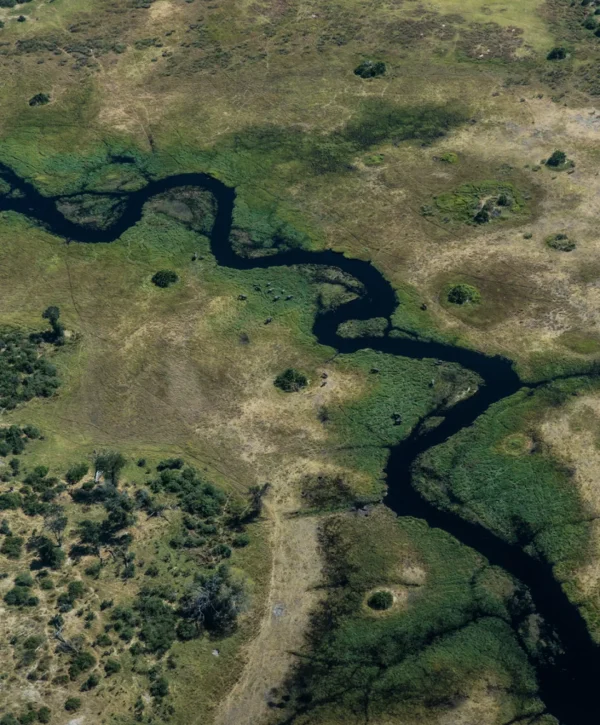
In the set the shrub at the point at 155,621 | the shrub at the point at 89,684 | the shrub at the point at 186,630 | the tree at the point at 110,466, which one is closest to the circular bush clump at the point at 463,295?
the tree at the point at 110,466

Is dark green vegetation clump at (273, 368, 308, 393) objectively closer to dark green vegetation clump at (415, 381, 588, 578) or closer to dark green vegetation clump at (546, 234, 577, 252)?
dark green vegetation clump at (415, 381, 588, 578)

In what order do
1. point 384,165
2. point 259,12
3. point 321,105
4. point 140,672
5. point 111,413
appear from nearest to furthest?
1. point 140,672
2. point 111,413
3. point 384,165
4. point 321,105
5. point 259,12

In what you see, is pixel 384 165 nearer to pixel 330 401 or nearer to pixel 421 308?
pixel 421 308

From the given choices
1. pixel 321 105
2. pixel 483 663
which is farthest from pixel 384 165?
pixel 483 663

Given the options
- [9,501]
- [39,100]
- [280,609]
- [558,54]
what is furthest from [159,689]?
[558,54]

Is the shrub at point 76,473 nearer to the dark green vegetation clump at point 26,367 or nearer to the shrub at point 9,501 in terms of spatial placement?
the shrub at point 9,501

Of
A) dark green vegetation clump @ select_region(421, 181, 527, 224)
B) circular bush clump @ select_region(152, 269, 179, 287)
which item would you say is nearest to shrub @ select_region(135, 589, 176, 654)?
circular bush clump @ select_region(152, 269, 179, 287)

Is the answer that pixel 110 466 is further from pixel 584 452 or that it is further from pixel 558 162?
pixel 558 162
